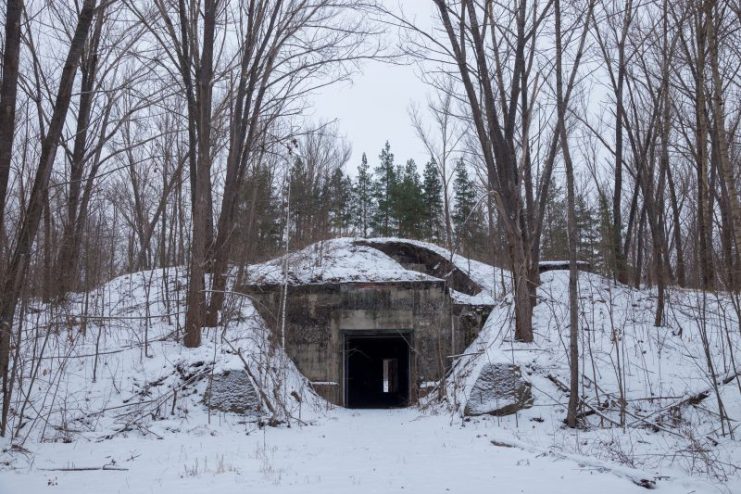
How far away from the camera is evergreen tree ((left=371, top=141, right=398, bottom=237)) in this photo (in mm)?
28750

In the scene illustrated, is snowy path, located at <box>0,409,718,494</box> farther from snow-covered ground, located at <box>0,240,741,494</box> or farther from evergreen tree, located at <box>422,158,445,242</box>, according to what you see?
evergreen tree, located at <box>422,158,445,242</box>

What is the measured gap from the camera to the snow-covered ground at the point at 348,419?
18.4 feet

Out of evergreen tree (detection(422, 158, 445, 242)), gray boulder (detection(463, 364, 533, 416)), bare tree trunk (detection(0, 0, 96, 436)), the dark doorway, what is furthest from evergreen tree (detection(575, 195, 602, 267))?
bare tree trunk (detection(0, 0, 96, 436))

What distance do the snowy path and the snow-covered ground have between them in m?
0.03

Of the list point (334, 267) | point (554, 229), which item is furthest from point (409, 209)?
point (334, 267)

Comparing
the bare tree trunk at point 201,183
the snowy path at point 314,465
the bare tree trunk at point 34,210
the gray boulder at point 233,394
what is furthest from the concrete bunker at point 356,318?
the bare tree trunk at point 34,210

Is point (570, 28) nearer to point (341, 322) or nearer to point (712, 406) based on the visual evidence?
point (712, 406)

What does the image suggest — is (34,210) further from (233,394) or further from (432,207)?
(432,207)

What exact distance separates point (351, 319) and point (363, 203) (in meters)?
18.6

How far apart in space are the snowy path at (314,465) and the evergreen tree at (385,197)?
65.0 feet

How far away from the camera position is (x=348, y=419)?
1094cm

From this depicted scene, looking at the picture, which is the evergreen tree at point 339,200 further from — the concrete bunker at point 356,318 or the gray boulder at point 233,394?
the gray boulder at point 233,394

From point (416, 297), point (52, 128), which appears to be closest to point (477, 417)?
point (416, 297)

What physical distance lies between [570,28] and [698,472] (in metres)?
6.13
